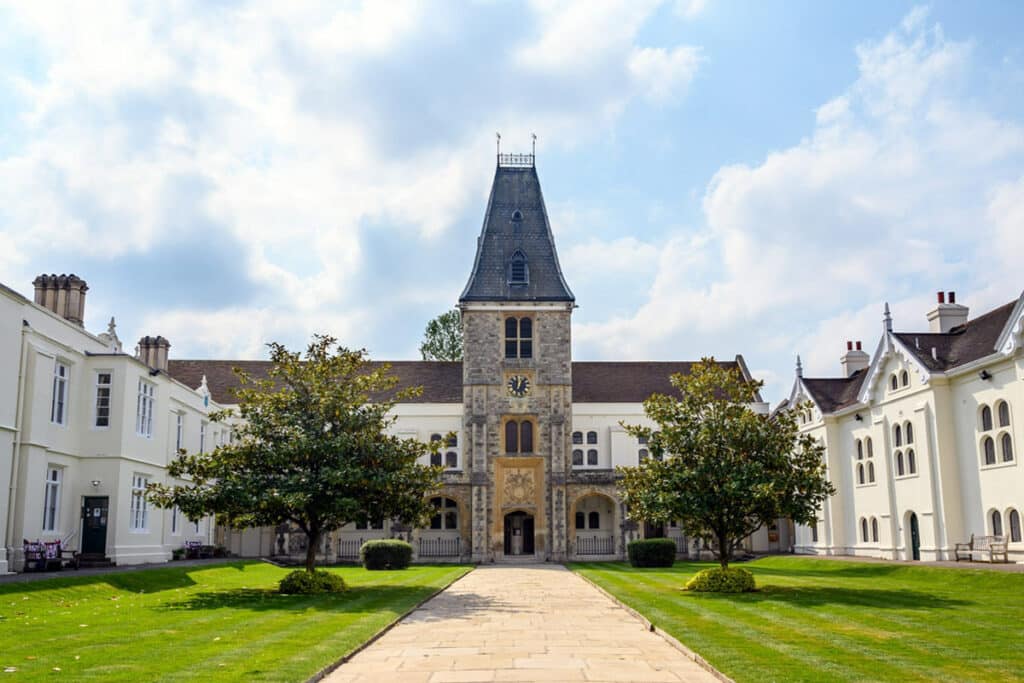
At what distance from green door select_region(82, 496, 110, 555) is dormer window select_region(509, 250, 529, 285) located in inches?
1208

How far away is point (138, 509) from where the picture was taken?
34.1m

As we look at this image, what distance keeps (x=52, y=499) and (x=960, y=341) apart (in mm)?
33046

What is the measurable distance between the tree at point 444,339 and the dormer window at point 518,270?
16.0 m

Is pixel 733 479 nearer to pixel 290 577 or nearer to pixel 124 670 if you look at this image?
pixel 290 577

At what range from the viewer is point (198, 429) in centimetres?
4259

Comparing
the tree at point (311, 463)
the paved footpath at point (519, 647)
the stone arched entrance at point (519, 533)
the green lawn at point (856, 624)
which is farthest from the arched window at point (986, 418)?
the stone arched entrance at point (519, 533)

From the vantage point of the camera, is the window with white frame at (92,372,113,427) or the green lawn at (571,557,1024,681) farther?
the window with white frame at (92,372,113,427)

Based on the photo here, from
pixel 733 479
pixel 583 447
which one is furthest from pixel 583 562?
pixel 733 479

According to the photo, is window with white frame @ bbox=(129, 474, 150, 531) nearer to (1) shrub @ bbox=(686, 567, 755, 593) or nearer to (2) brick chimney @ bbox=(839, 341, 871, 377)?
(1) shrub @ bbox=(686, 567, 755, 593)

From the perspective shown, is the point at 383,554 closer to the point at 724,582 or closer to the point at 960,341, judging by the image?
the point at 724,582

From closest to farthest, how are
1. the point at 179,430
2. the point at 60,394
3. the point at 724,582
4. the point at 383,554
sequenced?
the point at 724,582
the point at 60,394
the point at 179,430
the point at 383,554

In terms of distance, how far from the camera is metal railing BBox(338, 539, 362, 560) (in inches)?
2073

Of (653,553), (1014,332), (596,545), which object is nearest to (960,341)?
(1014,332)

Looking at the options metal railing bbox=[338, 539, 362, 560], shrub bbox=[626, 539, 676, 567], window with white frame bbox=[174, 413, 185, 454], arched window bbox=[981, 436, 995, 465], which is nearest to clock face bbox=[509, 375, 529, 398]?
metal railing bbox=[338, 539, 362, 560]
